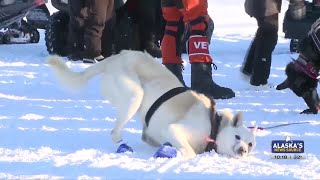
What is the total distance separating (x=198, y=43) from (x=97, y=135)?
1.29m

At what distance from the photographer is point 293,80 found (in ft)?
14.3

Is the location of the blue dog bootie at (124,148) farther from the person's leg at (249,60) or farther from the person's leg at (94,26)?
the person's leg at (94,26)

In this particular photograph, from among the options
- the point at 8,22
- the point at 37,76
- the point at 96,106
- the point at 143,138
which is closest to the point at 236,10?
the point at 8,22

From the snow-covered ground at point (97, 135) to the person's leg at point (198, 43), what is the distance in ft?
0.77

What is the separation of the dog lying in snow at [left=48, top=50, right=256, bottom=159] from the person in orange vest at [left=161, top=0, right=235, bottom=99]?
3.64ft

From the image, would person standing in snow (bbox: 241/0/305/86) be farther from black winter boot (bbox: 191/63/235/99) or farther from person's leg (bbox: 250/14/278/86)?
black winter boot (bbox: 191/63/235/99)

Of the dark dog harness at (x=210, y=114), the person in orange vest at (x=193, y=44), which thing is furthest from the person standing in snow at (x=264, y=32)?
the dark dog harness at (x=210, y=114)

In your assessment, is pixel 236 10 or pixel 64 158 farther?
pixel 236 10

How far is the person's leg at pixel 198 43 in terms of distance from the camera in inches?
183

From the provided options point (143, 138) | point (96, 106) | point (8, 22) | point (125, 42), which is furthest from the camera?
point (8, 22)

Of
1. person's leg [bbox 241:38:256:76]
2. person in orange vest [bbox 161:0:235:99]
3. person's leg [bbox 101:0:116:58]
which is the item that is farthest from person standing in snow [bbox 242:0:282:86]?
person's leg [bbox 101:0:116:58]

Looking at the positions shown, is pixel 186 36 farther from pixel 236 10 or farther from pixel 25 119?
pixel 236 10

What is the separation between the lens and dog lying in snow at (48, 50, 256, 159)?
3.19 metres

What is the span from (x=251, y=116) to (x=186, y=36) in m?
0.89
